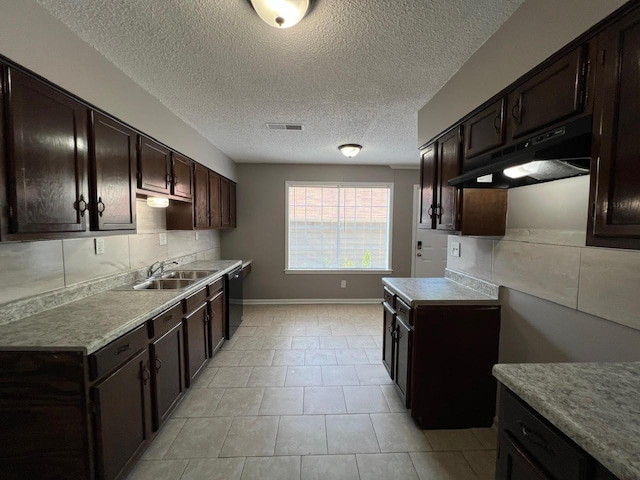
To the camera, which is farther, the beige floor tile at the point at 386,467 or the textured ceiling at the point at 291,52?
the beige floor tile at the point at 386,467

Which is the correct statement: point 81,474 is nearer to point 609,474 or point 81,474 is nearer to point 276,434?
point 276,434

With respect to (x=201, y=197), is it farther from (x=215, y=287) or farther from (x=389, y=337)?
(x=389, y=337)

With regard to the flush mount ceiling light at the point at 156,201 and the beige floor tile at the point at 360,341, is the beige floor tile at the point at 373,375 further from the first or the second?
the flush mount ceiling light at the point at 156,201

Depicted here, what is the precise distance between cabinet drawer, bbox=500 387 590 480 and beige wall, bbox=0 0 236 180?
8.26ft

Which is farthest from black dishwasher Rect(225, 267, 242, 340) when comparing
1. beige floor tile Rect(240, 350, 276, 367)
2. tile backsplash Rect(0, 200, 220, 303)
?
tile backsplash Rect(0, 200, 220, 303)

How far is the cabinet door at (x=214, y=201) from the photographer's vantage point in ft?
11.9

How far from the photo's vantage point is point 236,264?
3.69 metres

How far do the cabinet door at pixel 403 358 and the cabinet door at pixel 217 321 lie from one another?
6.05 ft

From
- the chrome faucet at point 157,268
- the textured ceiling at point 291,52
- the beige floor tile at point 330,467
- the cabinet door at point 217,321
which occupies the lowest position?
the beige floor tile at point 330,467

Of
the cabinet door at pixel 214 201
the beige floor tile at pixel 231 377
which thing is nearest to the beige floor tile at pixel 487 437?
the beige floor tile at pixel 231 377

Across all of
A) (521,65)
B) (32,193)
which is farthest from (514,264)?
(32,193)

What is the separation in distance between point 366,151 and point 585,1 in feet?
9.71

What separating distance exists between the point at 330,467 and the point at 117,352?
140 cm

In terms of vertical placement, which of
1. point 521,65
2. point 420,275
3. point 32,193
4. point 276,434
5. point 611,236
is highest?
point 521,65
